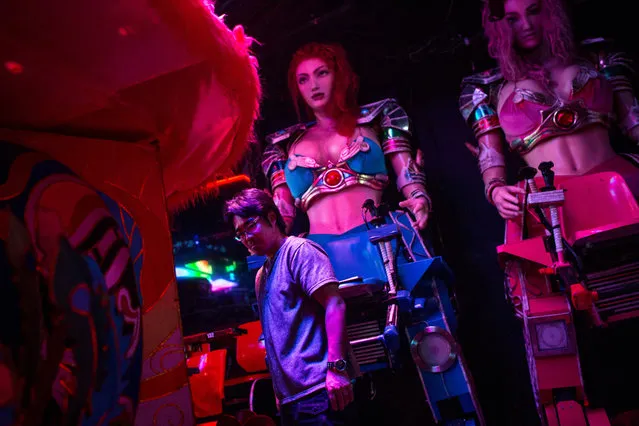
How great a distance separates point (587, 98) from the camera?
11.4 feet

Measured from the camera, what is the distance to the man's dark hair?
2.37m

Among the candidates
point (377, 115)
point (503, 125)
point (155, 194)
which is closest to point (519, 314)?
point (503, 125)

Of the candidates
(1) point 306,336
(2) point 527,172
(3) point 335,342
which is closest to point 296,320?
(1) point 306,336

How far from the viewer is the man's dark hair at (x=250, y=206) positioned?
2369 mm

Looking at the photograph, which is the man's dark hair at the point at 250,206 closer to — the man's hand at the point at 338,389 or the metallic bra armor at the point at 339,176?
the man's hand at the point at 338,389

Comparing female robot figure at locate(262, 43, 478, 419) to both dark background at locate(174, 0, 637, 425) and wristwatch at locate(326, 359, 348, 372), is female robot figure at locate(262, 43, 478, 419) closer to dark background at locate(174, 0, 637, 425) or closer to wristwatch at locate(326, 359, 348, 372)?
dark background at locate(174, 0, 637, 425)

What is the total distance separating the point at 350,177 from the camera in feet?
12.8

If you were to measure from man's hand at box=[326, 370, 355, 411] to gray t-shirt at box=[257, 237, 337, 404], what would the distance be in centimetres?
5

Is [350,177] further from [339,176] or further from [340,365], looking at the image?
[340,365]

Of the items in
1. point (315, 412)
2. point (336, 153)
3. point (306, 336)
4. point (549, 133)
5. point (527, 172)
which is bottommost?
point (315, 412)

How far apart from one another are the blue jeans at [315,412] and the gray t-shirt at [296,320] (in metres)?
0.03

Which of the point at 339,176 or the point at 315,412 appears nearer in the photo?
the point at 315,412

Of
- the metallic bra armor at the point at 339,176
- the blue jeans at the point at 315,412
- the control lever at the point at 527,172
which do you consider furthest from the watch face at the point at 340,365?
the metallic bra armor at the point at 339,176

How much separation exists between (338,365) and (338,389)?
0.09 metres
